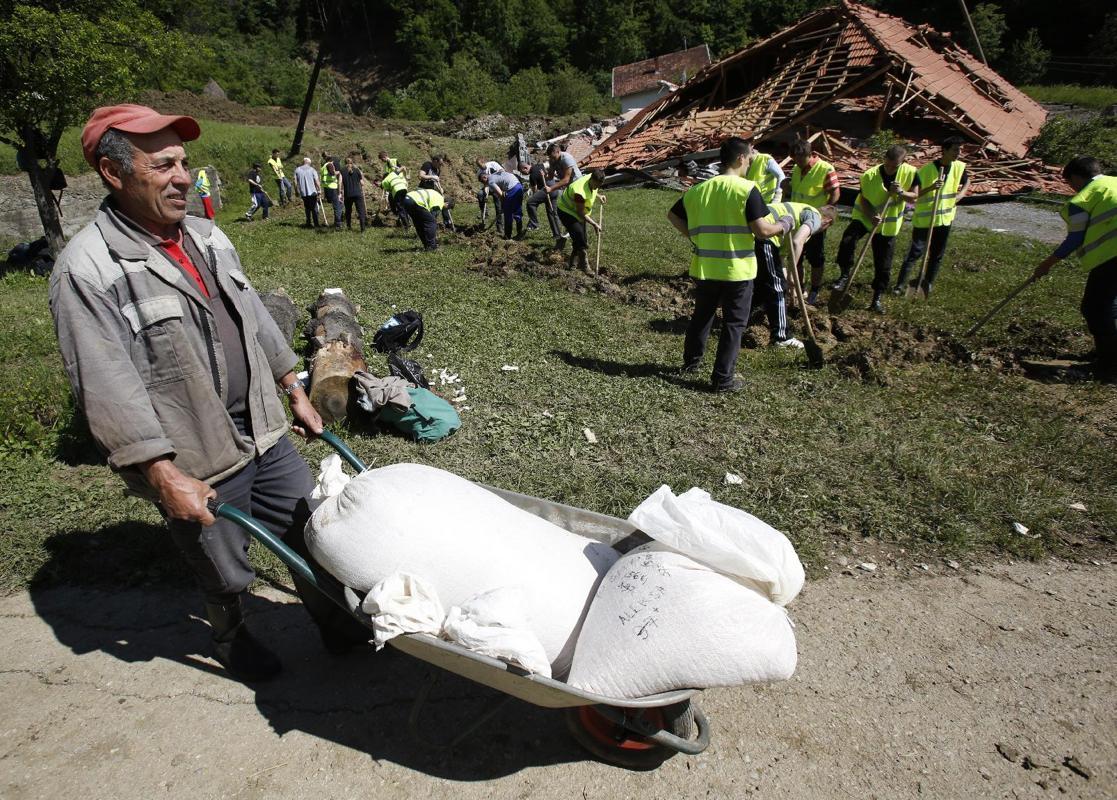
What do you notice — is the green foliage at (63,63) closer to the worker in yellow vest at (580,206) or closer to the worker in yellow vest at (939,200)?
the worker in yellow vest at (580,206)

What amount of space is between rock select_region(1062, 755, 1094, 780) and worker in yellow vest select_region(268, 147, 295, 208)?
1975 centimetres

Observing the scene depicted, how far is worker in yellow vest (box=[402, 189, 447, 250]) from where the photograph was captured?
10547mm

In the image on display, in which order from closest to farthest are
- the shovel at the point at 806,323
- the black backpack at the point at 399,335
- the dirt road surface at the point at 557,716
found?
the dirt road surface at the point at 557,716
the shovel at the point at 806,323
the black backpack at the point at 399,335

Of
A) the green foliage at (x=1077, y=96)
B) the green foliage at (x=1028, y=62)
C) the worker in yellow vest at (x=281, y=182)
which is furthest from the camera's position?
the green foliage at (x=1028, y=62)

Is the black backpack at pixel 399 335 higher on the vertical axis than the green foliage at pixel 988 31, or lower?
lower

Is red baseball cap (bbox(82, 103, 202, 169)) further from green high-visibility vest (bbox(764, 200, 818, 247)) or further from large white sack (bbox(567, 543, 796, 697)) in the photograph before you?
green high-visibility vest (bbox(764, 200, 818, 247))

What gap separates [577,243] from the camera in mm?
8953

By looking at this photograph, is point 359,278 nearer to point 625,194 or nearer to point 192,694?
point 192,694

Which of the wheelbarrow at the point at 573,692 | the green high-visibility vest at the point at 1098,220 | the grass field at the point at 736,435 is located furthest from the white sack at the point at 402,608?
the green high-visibility vest at the point at 1098,220

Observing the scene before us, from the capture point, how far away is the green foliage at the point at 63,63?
9039 millimetres

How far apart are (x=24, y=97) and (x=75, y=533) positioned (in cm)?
975

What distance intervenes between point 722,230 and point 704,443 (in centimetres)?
172

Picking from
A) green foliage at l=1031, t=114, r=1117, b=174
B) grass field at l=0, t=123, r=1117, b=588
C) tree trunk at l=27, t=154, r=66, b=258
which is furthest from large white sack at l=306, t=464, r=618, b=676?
green foliage at l=1031, t=114, r=1117, b=174

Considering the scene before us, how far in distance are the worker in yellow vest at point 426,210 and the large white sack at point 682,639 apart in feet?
32.2
